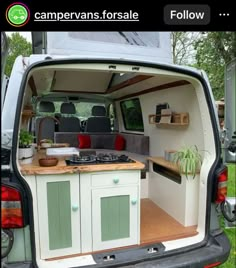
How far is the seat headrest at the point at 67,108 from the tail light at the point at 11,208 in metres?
3.70

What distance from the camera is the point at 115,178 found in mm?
2023

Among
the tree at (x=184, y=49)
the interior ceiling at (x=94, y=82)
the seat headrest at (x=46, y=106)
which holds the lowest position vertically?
the seat headrest at (x=46, y=106)

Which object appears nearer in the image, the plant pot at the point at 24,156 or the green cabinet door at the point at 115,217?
the green cabinet door at the point at 115,217

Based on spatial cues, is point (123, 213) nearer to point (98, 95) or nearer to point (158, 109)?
point (158, 109)

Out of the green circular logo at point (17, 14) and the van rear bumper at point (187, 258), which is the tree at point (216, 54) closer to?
the van rear bumper at point (187, 258)

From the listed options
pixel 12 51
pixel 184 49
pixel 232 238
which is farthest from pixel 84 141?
pixel 184 49

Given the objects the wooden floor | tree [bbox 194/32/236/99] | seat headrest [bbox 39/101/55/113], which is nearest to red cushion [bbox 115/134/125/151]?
seat headrest [bbox 39/101/55/113]

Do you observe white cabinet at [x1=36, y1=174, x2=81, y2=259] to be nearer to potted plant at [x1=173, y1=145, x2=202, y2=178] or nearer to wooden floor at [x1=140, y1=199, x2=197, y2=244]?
wooden floor at [x1=140, y1=199, x2=197, y2=244]

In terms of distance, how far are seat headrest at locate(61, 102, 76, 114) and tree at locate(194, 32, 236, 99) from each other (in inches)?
199

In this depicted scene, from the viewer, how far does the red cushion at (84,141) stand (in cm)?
504

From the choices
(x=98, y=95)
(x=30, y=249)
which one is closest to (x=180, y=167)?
(x=30, y=249)

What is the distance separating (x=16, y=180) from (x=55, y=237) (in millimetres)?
652

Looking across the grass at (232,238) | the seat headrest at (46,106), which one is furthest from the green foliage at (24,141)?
the seat headrest at (46,106)

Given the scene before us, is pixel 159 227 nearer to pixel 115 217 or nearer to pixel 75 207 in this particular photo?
pixel 115 217
